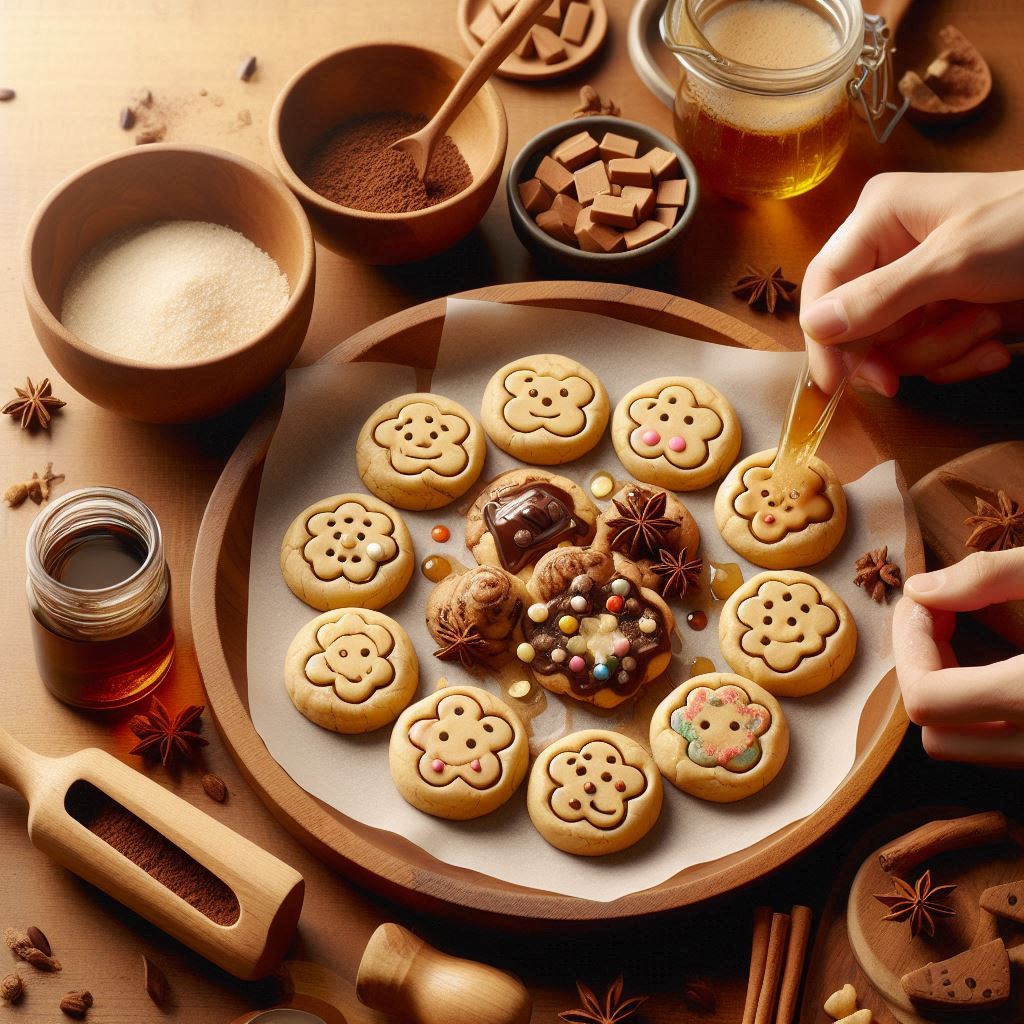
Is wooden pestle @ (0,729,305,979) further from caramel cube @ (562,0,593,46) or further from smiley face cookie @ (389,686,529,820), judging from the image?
caramel cube @ (562,0,593,46)

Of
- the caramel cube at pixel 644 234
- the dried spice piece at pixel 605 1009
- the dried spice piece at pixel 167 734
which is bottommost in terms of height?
the dried spice piece at pixel 605 1009

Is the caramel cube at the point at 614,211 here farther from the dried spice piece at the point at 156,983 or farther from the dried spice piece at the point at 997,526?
the dried spice piece at the point at 156,983

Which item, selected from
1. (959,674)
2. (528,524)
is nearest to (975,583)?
(959,674)

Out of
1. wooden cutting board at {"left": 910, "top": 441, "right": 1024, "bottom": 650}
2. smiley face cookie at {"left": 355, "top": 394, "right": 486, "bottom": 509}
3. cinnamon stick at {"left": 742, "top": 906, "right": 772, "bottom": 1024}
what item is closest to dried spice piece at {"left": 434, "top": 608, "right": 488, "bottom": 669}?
smiley face cookie at {"left": 355, "top": 394, "right": 486, "bottom": 509}

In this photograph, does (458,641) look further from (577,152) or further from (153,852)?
(577,152)

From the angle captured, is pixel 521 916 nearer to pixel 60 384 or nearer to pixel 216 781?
pixel 216 781

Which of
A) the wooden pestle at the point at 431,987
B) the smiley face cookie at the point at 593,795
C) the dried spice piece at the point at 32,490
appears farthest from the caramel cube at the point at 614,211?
the wooden pestle at the point at 431,987
